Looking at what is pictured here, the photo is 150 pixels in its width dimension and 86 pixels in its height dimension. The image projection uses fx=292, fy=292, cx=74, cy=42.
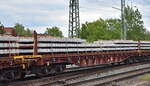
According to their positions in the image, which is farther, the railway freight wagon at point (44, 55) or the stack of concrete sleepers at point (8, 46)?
the railway freight wagon at point (44, 55)

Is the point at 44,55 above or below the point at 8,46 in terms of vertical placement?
below

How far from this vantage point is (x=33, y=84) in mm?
15477

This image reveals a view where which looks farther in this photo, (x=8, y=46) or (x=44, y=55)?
(x=44, y=55)

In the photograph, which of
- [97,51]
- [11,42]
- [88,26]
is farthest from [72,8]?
[88,26]

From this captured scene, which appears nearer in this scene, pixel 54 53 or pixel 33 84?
pixel 33 84

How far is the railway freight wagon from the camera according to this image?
639 inches

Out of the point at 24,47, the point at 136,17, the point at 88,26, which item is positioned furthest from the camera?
the point at 88,26

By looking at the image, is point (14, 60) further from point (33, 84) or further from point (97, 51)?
point (97, 51)

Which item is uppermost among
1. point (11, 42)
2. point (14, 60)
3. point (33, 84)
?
point (11, 42)

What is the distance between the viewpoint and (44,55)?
717 inches

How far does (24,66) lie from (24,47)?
1.21 m

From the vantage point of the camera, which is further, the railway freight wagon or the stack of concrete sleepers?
the railway freight wagon

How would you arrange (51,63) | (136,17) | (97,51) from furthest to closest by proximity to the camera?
(136,17)
(97,51)
(51,63)

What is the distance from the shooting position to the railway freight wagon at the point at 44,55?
639 inches
